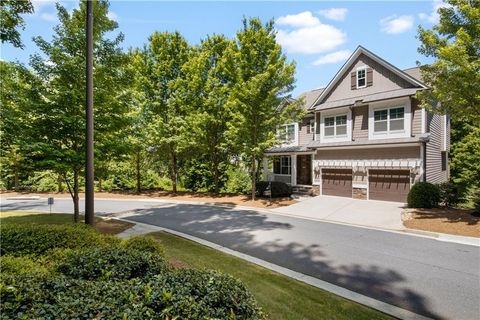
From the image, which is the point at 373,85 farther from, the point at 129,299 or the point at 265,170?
the point at 129,299

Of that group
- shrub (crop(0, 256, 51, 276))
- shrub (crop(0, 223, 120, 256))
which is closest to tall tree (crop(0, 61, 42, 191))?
shrub (crop(0, 223, 120, 256))

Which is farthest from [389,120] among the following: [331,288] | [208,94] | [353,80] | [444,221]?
[331,288]

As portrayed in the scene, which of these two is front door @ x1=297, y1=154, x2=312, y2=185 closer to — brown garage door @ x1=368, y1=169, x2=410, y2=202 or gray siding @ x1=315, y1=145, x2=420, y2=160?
gray siding @ x1=315, y1=145, x2=420, y2=160

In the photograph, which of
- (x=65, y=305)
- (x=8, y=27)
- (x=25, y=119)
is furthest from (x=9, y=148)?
(x=65, y=305)

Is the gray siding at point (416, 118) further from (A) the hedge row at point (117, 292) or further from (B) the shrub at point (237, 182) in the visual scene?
(A) the hedge row at point (117, 292)

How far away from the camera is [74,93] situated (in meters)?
9.75

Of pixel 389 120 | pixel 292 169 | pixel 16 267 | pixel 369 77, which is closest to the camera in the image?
pixel 16 267

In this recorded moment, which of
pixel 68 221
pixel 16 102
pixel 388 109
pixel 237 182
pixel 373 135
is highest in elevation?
pixel 388 109

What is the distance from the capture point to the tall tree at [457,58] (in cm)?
1098

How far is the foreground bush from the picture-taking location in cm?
296

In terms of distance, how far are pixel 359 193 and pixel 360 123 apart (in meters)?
5.16

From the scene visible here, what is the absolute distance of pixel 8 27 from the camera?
8.33 meters

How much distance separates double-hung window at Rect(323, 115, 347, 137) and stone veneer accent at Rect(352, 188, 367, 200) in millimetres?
4363

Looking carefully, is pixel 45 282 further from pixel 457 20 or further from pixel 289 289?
pixel 457 20
